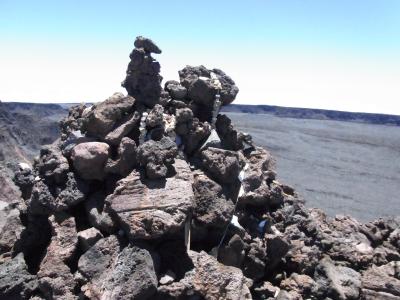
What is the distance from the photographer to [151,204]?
7.11 meters

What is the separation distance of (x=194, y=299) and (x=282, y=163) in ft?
98.9

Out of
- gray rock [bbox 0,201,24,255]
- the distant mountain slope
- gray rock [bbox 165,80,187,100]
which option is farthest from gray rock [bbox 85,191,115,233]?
the distant mountain slope

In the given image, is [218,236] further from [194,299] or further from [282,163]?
[282,163]

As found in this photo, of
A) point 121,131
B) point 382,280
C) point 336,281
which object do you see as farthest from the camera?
point 382,280

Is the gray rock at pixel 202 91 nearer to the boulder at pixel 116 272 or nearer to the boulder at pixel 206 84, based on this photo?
the boulder at pixel 206 84

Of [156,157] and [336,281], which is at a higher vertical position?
[156,157]

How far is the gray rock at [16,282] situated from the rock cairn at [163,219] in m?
0.02

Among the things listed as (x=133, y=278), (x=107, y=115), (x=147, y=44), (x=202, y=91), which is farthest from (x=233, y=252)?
(x=147, y=44)

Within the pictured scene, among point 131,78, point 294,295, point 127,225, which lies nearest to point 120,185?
point 127,225

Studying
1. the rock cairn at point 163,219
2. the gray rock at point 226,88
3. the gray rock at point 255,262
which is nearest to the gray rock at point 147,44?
the rock cairn at point 163,219

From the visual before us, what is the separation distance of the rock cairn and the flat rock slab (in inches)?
0.7

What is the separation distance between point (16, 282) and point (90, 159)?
2373 millimetres

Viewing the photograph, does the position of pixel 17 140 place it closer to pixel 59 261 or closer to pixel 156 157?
pixel 59 261

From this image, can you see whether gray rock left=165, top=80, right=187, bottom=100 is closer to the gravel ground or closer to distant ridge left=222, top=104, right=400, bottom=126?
the gravel ground
